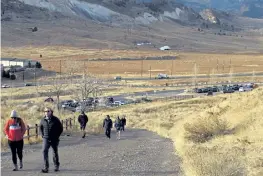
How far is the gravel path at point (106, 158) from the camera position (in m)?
14.0

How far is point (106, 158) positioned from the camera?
53.6ft

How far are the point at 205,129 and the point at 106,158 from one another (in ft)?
18.5

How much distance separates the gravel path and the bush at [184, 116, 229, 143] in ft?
3.07

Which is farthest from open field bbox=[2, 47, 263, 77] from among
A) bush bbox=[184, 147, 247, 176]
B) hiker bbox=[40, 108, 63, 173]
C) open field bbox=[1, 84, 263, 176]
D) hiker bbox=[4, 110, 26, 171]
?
bush bbox=[184, 147, 247, 176]

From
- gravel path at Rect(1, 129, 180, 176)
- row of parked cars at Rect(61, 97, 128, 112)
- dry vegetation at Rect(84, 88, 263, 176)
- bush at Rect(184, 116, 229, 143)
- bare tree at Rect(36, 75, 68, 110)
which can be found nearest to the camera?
dry vegetation at Rect(84, 88, 263, 176)

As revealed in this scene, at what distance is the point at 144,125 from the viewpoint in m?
33.9

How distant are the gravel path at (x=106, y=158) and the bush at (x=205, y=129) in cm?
93

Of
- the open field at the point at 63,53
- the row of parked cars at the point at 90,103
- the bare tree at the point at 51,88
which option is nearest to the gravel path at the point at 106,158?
the row of parked cars at the point at 90,103

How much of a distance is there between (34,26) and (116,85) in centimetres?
10940

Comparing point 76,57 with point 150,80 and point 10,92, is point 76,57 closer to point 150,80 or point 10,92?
point 150,80

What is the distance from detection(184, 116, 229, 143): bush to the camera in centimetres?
1989

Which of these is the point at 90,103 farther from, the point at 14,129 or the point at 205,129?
the point at 14,129

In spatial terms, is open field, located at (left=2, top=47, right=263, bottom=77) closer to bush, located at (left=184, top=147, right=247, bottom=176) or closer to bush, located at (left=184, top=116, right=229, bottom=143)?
bush, located at (left=184, top=116, right=229, bottom=143)

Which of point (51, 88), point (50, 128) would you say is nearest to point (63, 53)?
point (51, 88)
